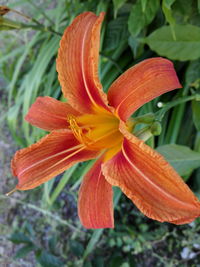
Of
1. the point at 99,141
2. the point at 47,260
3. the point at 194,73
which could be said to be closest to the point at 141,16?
the point at 194,73

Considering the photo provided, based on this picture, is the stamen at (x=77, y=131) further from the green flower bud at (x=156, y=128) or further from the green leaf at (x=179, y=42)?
the green leaf at (x=179, y=42)

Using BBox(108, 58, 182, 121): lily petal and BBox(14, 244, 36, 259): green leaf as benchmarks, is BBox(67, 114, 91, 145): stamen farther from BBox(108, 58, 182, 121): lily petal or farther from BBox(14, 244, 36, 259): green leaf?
BBox(14, 244, 36, 259): green leaf

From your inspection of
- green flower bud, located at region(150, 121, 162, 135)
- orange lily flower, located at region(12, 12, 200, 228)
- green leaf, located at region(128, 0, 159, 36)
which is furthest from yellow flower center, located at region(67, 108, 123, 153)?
green leaf, located at region(128, 0, 159, 36)

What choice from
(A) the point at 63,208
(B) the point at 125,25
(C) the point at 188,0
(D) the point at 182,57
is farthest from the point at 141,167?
(A) the point at 63,208

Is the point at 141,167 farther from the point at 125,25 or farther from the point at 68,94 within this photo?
the point at 125,25

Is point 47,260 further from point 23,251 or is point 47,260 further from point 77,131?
point 77,131
